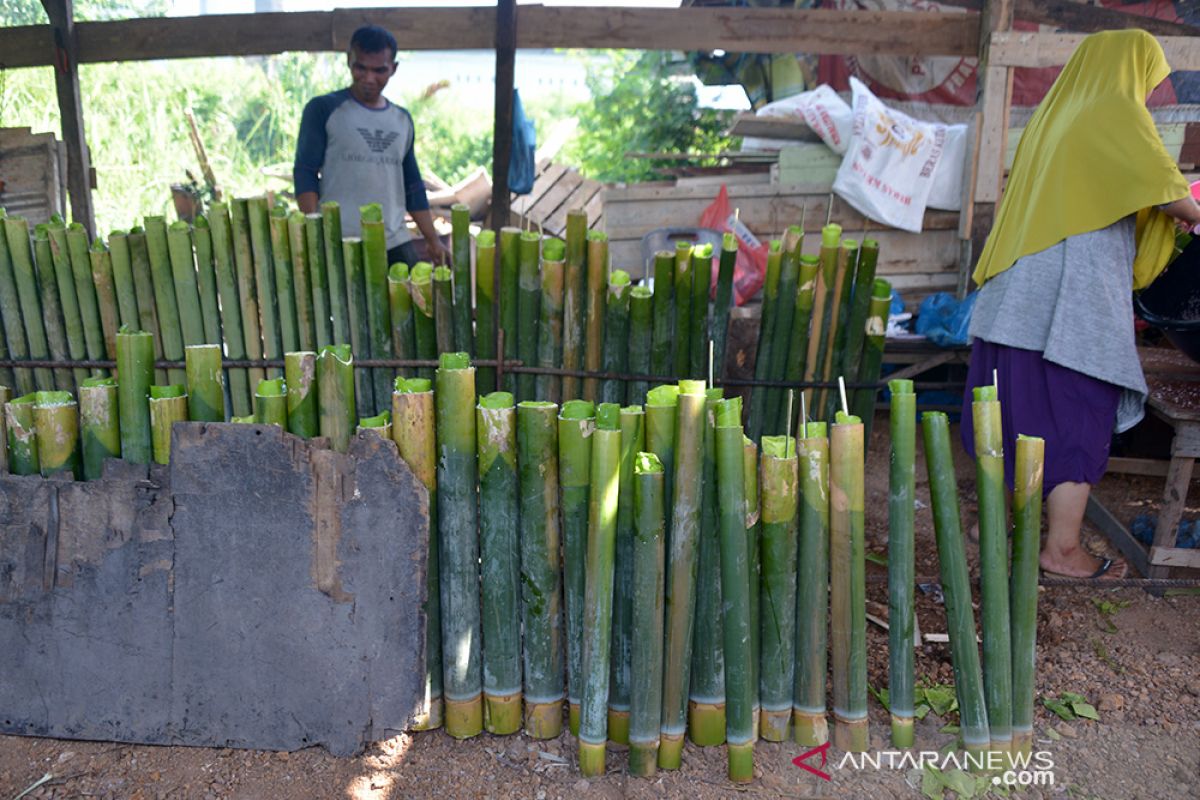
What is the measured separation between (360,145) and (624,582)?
127 inches

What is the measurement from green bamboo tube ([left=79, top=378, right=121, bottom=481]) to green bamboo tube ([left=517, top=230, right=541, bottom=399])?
59.2 inches

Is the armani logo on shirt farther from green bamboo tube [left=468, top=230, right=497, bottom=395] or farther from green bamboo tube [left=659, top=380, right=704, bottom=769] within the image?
green bamboo tube [left=659, top=380, right=704, bottom=769]

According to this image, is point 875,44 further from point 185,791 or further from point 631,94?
point 631,94

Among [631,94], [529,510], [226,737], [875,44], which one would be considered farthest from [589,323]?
[631,94]

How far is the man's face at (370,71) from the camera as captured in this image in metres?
4.79

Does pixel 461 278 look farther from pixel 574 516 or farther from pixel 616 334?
pixel 574 516

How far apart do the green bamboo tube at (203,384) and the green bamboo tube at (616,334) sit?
1.51m

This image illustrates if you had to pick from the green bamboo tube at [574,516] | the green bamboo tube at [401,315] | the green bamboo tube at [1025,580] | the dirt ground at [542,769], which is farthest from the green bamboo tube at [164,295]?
the green bamboo tube at [1025,580]

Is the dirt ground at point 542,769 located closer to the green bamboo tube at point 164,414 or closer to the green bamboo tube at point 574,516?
the green bamboo tube at point 574,516

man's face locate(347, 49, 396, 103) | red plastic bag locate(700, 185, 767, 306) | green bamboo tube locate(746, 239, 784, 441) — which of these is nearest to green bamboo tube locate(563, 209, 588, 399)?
green bamboo tube locate(746, 239, 784, 441)

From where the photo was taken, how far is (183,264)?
150 inches

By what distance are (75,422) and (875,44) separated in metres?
4.36

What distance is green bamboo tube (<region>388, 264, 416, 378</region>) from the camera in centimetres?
366

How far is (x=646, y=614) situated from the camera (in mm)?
2338
